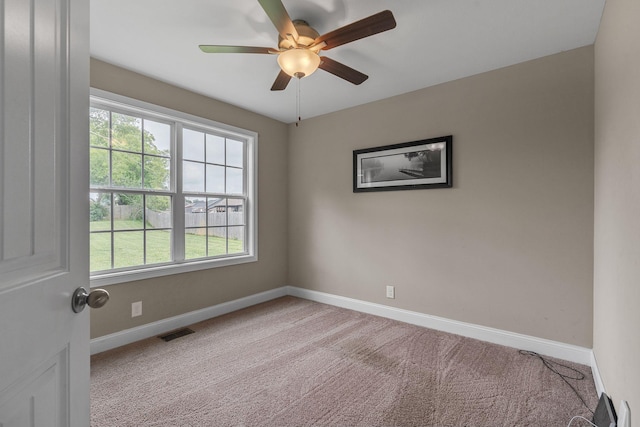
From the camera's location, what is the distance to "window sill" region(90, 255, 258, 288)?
2608 mm

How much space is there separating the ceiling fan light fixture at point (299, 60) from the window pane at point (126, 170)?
5.78 feet

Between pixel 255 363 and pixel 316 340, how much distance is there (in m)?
0.63

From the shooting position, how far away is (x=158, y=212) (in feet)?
10.1

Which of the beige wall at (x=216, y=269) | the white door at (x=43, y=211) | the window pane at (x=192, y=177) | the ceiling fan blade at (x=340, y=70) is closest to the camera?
the white door at (x=43, y=211)

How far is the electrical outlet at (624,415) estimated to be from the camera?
1373mm

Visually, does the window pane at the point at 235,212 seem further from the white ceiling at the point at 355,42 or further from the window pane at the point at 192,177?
the white ceiling at the point at 355,42

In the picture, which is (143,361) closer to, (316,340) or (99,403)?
(99,403)

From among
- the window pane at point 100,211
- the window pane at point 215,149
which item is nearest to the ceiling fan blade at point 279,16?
the window pane at point 215,149

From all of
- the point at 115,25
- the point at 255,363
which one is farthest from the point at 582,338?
the point at 115,25

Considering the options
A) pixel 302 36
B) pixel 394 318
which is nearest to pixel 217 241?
pixel 394 318

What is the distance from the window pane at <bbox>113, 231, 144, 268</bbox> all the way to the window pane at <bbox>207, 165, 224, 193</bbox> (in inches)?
35.2

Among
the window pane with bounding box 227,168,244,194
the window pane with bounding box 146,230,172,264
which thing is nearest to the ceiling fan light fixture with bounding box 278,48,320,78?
the window pane with bounding box 227,168,244,194

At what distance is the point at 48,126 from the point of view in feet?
2.38

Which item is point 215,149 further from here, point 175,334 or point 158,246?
point 175,334
